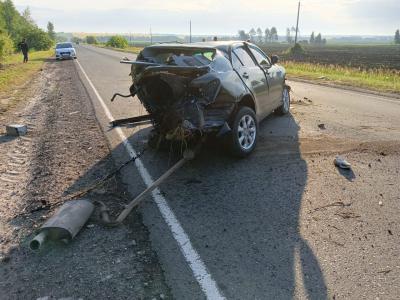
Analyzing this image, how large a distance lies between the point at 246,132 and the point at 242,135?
12cm

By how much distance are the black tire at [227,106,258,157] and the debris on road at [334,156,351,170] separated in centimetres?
133

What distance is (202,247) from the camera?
3.77 metres

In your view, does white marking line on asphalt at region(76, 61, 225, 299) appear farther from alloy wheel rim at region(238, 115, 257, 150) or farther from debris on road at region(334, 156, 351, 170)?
debris on road at region(334, 156, 351, 170)

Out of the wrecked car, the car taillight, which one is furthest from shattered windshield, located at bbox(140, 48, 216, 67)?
the car taillight

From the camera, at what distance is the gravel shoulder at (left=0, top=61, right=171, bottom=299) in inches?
126

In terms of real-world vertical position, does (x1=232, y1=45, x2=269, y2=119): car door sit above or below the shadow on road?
above

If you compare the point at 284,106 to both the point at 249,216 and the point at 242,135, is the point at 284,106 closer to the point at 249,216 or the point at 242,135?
the point at 242,135

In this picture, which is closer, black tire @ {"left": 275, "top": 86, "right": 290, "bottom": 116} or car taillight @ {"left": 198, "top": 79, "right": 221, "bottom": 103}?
car taillight @ {"left": 198, "top": 79, "right": 221, "bottom": 103}

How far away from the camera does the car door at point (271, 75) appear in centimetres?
756

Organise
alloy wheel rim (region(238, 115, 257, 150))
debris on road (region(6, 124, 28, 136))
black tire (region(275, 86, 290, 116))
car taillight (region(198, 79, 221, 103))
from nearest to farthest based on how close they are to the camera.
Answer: car taillight (region(198, 79, 221, 103)) < alloy wheel rim (region(238, 115, 257, 150)) < debris on road (region(6, 124, 28, 136)) < black tire (region(275, 86, 290, 116))

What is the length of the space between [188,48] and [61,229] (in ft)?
11.7

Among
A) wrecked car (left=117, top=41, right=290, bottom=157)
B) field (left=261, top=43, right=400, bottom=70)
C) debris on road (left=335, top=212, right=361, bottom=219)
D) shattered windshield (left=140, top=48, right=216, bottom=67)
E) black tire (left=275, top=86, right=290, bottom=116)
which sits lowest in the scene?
field (left=261, top=43, right=400, bottom=70)

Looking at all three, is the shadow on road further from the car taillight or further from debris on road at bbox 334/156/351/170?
the car taillight

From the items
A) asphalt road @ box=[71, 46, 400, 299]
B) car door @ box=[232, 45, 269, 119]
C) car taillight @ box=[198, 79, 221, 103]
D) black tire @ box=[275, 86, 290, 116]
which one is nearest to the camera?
asphalt road @ box=[71, 46, 400, 299]
